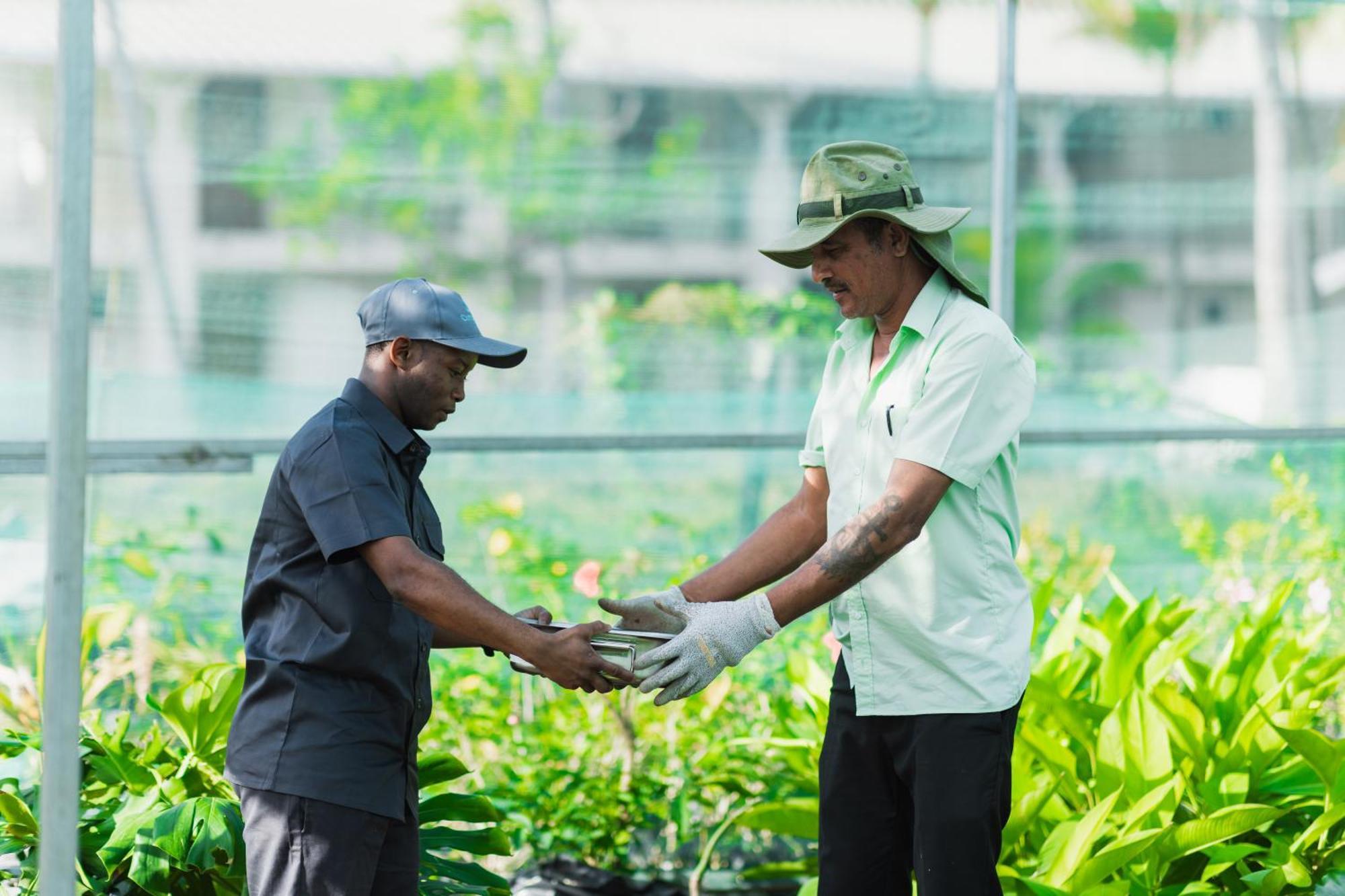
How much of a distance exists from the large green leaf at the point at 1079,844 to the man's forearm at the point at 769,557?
0.80 m

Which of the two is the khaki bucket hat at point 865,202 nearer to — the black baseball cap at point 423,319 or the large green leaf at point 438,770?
the black baseball cap at point 423,319

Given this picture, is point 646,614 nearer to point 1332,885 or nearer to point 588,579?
point 588,579

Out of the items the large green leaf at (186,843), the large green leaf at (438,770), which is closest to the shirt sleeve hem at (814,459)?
the large green leaf at (438,770)

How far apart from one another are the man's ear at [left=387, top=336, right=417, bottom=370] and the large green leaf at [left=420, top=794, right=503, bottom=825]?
1079mm

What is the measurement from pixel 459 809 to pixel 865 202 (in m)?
1.54

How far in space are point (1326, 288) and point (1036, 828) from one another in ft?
8.00

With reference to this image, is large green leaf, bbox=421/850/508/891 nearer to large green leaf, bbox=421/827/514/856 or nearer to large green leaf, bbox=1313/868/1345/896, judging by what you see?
large green leaf, bbox=421/827/514/856

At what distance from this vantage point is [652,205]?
170 inches

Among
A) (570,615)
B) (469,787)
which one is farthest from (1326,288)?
(469,787)

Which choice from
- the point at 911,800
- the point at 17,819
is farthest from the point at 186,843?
the point at 911,800

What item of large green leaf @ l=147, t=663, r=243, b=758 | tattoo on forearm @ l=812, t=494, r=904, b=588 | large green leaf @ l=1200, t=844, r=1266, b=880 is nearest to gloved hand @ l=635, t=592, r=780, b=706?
tattoo on forearm @ l=812, t=494, r=904, b=588

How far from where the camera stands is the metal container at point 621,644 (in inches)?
105

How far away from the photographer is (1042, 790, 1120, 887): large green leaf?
304 centimetres

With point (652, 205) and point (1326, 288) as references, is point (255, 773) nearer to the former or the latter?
point (652, 205)
